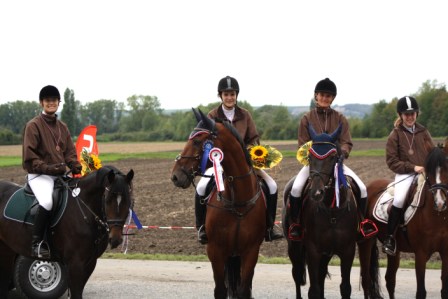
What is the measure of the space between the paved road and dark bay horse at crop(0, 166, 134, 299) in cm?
189

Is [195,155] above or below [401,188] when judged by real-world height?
above

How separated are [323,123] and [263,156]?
1016 mm

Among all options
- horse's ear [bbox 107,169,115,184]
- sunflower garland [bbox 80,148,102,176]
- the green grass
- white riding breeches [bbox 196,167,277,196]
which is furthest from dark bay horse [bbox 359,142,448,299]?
sunflower garland [bbox 80,148,102,176]

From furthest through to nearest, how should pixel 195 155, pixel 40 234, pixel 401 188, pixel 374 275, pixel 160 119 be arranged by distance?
1. pixel 160 119
2. pixel 374 275
3. pixel 401 188
4. pixel 40 234
5. pixel 195 155

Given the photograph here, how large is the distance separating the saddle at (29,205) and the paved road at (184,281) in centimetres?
203

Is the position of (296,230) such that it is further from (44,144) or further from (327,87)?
(44,144)

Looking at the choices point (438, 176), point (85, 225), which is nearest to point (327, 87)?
point (438, 176)

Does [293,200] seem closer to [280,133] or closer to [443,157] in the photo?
[443,157]

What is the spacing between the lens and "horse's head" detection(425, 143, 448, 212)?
755 cm

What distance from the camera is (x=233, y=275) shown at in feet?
28.0

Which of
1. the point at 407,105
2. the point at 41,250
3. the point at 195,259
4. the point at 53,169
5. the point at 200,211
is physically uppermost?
the point at 407,105

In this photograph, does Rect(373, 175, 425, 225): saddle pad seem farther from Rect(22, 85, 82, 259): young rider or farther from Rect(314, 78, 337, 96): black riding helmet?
Rect(22, 85, 82, 259): young rider

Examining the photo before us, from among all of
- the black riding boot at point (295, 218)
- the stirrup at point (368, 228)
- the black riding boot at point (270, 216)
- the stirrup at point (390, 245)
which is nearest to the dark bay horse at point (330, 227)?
the black riding boot at point (295, 218)

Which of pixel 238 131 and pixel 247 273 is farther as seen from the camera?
pixel 238 131
